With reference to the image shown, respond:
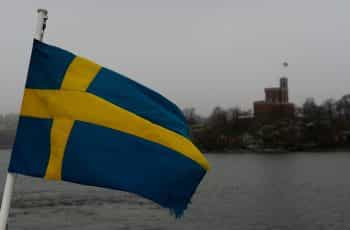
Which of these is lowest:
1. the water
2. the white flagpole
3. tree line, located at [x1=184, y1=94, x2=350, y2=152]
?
the water

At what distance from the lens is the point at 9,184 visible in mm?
3277

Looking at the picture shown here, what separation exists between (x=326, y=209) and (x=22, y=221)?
1392 cm

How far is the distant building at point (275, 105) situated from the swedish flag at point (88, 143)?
417 feet

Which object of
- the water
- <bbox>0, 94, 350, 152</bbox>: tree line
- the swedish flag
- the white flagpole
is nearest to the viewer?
the white flagpole

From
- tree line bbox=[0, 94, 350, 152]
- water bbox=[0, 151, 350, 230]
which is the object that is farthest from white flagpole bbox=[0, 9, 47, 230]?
tree line bbox=[0, 94, 350, 152]

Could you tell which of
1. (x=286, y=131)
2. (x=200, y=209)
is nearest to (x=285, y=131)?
(x=286, y=131)

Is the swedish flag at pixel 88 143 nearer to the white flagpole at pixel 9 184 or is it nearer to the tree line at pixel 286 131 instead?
the white flagpole at pixel 9 184

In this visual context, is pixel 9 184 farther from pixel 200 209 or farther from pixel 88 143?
pixel 200 209

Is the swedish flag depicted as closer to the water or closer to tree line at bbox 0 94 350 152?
the water

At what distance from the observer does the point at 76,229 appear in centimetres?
1995

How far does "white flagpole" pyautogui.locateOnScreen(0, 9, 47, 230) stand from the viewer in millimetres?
3197

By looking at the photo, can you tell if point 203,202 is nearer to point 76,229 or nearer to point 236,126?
point 76,229

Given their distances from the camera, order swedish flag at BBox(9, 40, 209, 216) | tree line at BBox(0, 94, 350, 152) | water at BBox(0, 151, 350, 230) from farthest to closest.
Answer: tree line at BBox(0, 94, 350, 152), water at BBox(0, 151, 350, 230), swedish flag at BBox(9, 40, 209, 216)

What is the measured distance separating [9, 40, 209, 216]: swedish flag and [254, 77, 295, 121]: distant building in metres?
127
